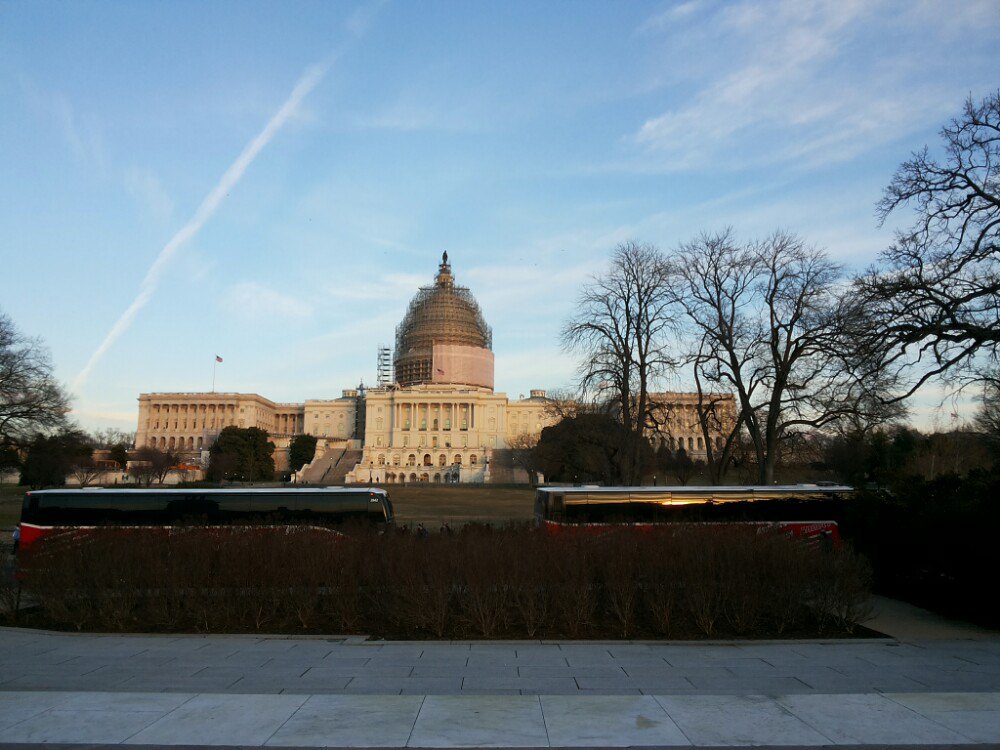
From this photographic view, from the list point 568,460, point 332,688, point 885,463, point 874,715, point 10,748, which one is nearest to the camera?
point 10,748

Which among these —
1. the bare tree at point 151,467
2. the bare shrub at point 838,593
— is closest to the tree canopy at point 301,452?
the bare tree at point 151,467

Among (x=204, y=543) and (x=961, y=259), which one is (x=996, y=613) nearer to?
(x=961, y=259)

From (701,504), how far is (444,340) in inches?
4376

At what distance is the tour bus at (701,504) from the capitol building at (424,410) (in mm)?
96076

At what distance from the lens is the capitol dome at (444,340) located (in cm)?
13275

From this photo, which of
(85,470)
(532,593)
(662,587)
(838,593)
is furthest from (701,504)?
(85,470)

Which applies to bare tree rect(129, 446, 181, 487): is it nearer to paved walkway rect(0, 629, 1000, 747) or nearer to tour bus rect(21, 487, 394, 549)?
tour bus rect(21, 487, 394, 549)

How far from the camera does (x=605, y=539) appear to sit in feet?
47.9

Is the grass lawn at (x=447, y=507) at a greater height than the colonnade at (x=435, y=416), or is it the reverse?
the colonnade at (x=435, y=416)

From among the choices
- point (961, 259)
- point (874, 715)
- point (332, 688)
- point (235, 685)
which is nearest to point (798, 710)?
point (874, 715)

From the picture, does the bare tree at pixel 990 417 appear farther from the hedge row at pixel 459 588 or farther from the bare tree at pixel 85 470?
the bare tree at pixel 85 470

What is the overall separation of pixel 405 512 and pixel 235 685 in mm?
39739

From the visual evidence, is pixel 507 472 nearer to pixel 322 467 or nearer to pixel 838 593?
pixel 322 467

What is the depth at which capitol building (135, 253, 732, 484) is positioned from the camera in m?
131
